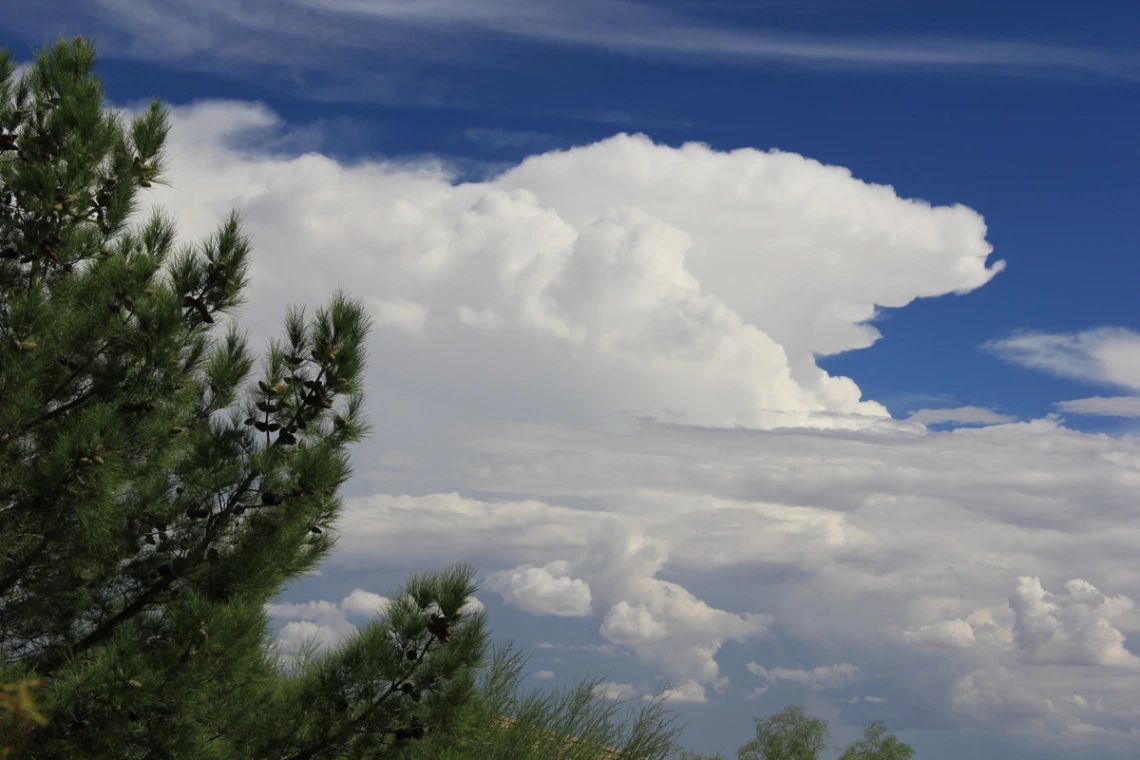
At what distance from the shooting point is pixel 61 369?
8.84 m

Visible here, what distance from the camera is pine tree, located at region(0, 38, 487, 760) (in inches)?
308

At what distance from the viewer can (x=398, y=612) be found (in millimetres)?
8328

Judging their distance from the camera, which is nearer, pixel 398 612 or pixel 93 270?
pixel 398 612

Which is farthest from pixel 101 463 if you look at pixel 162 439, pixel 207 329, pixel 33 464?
pixel 207 329

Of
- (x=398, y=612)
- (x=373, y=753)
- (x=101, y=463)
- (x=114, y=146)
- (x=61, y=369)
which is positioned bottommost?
(x=373, y=753)

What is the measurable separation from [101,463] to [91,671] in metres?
1.65

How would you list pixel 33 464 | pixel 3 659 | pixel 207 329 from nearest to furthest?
pixel 3 659, pixel 33 464, pixel 207 329

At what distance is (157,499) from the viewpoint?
348 inches

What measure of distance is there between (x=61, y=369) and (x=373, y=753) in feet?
14.9

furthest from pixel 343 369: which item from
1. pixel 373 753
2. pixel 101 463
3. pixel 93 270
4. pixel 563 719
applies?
pixel 563 719

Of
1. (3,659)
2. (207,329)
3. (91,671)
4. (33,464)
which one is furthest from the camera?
(207,329)

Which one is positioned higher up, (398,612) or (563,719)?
(398,612)

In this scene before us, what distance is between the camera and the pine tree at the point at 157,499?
Answer: 25.7 ft

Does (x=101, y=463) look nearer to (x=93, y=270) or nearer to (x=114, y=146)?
(x=93, y=270)
